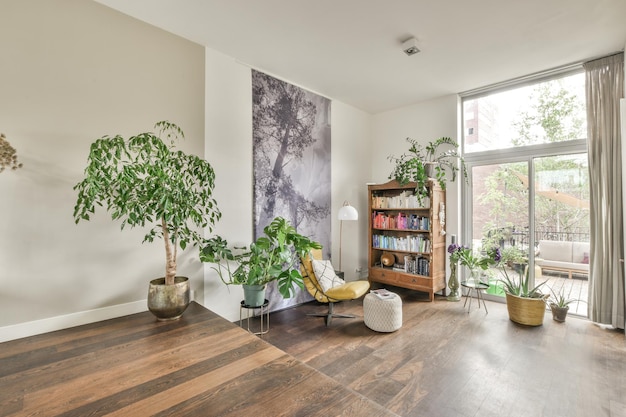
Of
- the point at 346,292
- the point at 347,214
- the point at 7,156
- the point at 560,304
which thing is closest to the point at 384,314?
the point at 346,292

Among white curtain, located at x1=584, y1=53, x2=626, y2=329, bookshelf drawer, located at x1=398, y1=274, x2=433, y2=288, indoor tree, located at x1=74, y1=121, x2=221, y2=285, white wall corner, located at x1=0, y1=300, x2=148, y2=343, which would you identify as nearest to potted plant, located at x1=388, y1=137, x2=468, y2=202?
bookshelf drawer, located at x1=398, y1=274, x2=433, y2=288

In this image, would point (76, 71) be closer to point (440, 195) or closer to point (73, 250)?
point (73, 250)

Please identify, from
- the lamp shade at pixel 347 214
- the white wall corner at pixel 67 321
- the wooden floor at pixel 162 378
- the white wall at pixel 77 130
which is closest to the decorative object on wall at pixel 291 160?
the lamp shade at pixel 347 214

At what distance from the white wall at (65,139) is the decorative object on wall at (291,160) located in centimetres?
120

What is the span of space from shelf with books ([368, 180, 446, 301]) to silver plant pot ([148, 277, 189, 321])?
318cm

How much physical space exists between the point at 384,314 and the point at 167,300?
7.25 ft

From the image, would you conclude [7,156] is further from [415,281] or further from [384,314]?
[415,281]

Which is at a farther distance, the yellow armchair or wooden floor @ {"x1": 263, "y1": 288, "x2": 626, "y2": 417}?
the yellow armchair

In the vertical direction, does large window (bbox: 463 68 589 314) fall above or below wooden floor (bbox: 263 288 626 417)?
above

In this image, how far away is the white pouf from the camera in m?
3.16

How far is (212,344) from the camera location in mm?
2031

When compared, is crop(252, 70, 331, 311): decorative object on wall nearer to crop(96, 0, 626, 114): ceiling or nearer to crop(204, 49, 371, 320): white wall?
crop(204, 49, 371, 320): white wall

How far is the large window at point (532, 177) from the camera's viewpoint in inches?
145

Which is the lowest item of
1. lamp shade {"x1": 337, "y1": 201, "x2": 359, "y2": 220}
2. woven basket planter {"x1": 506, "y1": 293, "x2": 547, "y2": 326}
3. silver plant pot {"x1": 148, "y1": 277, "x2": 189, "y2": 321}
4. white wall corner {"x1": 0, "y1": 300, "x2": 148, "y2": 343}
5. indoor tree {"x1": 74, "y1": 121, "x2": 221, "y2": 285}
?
woven basket planter {"x1": 506, "y1": 293, "x2": 547, "y2": 326}
